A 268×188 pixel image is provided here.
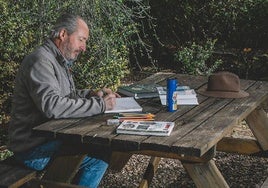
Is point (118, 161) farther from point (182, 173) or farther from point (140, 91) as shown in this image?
point (182, 173)

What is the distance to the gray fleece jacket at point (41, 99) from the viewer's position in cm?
338

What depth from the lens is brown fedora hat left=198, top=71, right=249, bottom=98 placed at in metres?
3.99

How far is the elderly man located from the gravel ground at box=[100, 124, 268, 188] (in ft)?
4.01

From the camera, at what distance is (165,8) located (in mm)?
9906

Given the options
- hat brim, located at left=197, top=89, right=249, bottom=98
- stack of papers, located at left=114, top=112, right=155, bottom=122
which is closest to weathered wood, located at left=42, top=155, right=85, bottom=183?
stack of papers, located at left=114, top=112, right=155, bottom=122

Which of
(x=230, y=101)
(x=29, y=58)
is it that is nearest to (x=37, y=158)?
(x=29, y=58)

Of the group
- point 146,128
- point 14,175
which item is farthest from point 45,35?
point 146,128

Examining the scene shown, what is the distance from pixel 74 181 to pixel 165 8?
21.3 ft

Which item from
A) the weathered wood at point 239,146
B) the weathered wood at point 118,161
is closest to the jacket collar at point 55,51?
the weathered wood at point 118,161

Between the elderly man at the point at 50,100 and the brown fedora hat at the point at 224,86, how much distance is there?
794mm

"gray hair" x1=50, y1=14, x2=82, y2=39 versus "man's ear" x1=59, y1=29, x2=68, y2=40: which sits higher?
"gray hair" x1=50, y1=14, x2=82, y2=39

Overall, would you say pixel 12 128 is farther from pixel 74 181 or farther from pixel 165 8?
pixel 165 8

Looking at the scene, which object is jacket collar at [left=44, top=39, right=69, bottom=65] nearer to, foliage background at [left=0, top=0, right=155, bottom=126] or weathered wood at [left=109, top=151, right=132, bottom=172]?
weathered wood at [left=109, top=151, right=132, bottom=172]

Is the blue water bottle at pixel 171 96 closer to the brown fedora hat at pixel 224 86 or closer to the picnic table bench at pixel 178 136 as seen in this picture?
the picnic table bench at pixel 178 136
